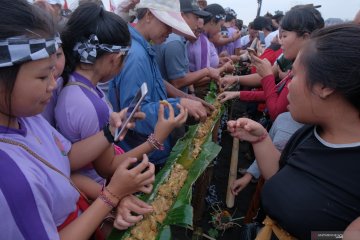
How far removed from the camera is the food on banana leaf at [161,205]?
5.46ft

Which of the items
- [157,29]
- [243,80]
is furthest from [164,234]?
[243,80]

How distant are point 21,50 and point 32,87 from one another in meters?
0.15

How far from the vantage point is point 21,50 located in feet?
3.59

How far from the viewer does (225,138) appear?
6.84 m

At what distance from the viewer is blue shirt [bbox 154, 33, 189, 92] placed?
132 inches

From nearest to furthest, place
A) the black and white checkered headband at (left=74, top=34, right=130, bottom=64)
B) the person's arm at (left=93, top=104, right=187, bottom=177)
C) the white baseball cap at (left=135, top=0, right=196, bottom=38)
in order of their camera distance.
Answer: the black and white checkered headband at (left=74, top=34, right=130, bottom=64) < the person's arm at (left=93, top=104, right=187, bottom=177) < the white baseball cap at (left=135, top=0, right=196, bottom=38)

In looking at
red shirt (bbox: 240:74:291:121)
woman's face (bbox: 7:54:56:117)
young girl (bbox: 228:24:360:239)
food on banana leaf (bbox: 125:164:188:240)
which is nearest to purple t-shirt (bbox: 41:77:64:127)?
woman's face (bbox: 7:54:56:117)

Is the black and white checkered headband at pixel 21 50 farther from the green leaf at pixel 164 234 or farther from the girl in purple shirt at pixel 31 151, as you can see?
the green leaf at pixel 164 234

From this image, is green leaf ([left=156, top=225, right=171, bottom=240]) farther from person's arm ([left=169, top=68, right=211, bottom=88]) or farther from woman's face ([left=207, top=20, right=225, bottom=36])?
woman's face ([left=207, top=20, right=225, bottom=36])

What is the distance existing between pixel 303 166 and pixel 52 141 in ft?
4.69

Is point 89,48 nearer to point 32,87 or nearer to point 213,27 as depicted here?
point 32,87

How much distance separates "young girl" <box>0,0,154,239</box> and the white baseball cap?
1573 millimetres

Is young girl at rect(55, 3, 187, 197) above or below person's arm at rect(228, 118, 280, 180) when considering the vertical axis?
above

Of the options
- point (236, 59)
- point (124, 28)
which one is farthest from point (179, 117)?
point (236, 59)
